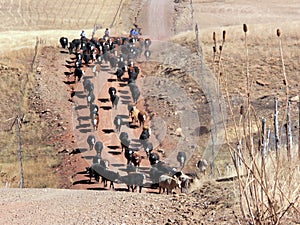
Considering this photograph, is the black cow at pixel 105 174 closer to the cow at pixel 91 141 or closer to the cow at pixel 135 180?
the cow at pixel 135 180

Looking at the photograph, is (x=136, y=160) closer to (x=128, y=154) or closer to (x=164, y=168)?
(x=128, y=154)

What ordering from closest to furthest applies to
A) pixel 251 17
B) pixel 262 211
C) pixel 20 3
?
pixel 262 211, pixel 251 17, pixel 20 3

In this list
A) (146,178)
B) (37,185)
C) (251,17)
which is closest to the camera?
(146,178)

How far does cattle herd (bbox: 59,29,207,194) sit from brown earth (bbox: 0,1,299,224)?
43 centimetres

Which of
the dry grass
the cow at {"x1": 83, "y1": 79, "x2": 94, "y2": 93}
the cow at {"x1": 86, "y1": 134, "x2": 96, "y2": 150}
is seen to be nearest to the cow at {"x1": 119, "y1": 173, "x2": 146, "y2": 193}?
the dry grass

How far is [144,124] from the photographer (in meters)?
26.4

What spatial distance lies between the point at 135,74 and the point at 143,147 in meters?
9.52

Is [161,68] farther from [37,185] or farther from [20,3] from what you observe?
[20,3]

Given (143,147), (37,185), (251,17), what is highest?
(251,17)

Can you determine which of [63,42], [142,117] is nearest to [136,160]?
[142,117]

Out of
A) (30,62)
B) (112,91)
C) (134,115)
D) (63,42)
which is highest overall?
(63,42)

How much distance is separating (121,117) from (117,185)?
27.5ft

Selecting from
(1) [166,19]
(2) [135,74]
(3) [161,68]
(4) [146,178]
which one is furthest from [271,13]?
(4) [146,178]

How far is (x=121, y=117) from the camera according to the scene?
27453 millimetres
